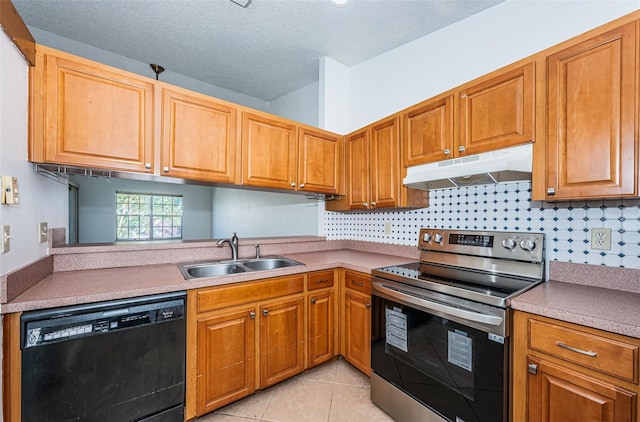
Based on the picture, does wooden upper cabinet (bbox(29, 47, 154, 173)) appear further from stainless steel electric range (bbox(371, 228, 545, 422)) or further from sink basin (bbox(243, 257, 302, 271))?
stainless steel electric range (bbox(371, 228, 545, 422))

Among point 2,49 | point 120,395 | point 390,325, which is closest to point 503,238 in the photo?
point 390,325

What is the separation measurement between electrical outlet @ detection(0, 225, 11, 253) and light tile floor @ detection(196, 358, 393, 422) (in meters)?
1.36

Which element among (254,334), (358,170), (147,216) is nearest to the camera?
(254,334)

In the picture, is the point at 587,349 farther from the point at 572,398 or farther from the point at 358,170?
the point at 358,170

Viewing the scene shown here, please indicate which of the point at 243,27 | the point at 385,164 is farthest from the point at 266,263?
the point at 243,27

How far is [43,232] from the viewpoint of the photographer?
62.4 inches

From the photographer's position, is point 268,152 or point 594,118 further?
point 268,152

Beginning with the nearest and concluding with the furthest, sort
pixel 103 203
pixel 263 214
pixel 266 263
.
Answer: pixel 266 263, pixel 263 214, pixel 103 203

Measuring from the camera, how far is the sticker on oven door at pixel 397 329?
5.50 ft

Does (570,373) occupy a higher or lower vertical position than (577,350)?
lower

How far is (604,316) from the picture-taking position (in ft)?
3.46

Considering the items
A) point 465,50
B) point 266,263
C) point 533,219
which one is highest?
point 465,50

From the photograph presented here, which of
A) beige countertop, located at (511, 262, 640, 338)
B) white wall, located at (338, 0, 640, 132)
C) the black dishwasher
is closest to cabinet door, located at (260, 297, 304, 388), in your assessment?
the black dishwasher

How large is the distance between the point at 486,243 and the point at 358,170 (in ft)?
3.96
